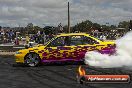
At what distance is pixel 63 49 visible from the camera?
606 inches

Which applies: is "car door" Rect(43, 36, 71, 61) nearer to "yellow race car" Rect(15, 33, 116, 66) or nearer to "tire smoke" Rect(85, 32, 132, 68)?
"yellow race car" Rect(15, 33, 116, 66)

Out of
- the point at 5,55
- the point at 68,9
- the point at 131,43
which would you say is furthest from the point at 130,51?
the point at 68,9

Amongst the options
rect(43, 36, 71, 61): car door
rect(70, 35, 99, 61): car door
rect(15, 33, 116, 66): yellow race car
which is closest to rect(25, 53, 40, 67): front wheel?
rect(15, 33, 116, 66): yellow race car

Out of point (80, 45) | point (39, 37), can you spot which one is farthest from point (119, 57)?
point (39, 37)

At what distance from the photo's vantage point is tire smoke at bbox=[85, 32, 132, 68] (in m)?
13.0

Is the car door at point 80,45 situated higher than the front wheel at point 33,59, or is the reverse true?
the car door at point 80,45

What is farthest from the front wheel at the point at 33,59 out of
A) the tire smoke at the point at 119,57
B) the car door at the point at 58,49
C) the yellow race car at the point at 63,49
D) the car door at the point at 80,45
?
the tire smoke at the point at 119,57

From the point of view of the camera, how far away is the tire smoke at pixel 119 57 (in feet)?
42.7

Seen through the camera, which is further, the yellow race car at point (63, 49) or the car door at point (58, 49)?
the car door at point (58, 49)

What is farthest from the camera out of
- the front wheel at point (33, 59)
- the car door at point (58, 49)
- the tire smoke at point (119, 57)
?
A: the front wheel at point (33, 59)

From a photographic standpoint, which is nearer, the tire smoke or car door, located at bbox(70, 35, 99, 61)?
the tire smoke

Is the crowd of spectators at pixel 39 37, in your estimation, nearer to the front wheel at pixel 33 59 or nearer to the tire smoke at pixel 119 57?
the front wheel at pixel 33 59

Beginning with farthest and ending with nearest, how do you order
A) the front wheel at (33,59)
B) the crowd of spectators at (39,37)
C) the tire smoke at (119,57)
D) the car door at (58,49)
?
the crowd of spectators at (39,37) < the front wheel at (33,59) < the car door at (58,49) < the tire smoke at (119,57)

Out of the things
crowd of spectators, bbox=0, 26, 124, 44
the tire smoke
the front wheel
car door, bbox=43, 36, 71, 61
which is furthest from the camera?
crowd of spectators, bbox=0, 26, 124, 44
